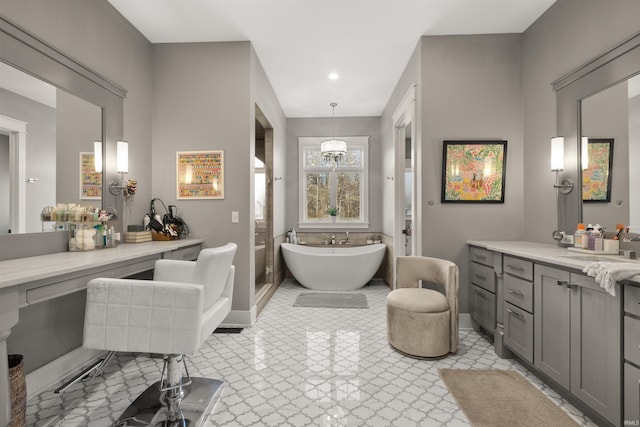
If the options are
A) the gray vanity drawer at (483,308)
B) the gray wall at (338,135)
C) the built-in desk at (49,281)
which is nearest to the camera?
the built-in desk at (49,281)

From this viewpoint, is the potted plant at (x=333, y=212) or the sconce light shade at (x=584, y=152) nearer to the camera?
the sconce light shade at (x=584, y=152)

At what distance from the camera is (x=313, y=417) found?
5.75 feet

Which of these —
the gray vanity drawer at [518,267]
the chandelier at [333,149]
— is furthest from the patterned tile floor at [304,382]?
the chandelier at [333,149]

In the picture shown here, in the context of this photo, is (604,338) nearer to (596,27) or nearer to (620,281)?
(620,281)

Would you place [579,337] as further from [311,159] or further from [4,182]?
[311,159]

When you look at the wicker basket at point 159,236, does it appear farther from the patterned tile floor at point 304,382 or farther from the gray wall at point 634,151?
the gray wall at point 634,151

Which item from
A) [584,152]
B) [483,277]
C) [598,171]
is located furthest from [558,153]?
[483,277]

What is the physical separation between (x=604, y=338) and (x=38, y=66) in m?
3.63

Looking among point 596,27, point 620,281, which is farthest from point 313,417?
point 596,27

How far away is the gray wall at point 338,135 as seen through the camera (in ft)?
18.5

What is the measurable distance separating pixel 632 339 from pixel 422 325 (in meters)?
1.24

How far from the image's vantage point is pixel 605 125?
2.20 meters

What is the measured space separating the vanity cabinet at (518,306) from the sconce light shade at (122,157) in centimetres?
323

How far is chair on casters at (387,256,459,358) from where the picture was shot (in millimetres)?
2432
